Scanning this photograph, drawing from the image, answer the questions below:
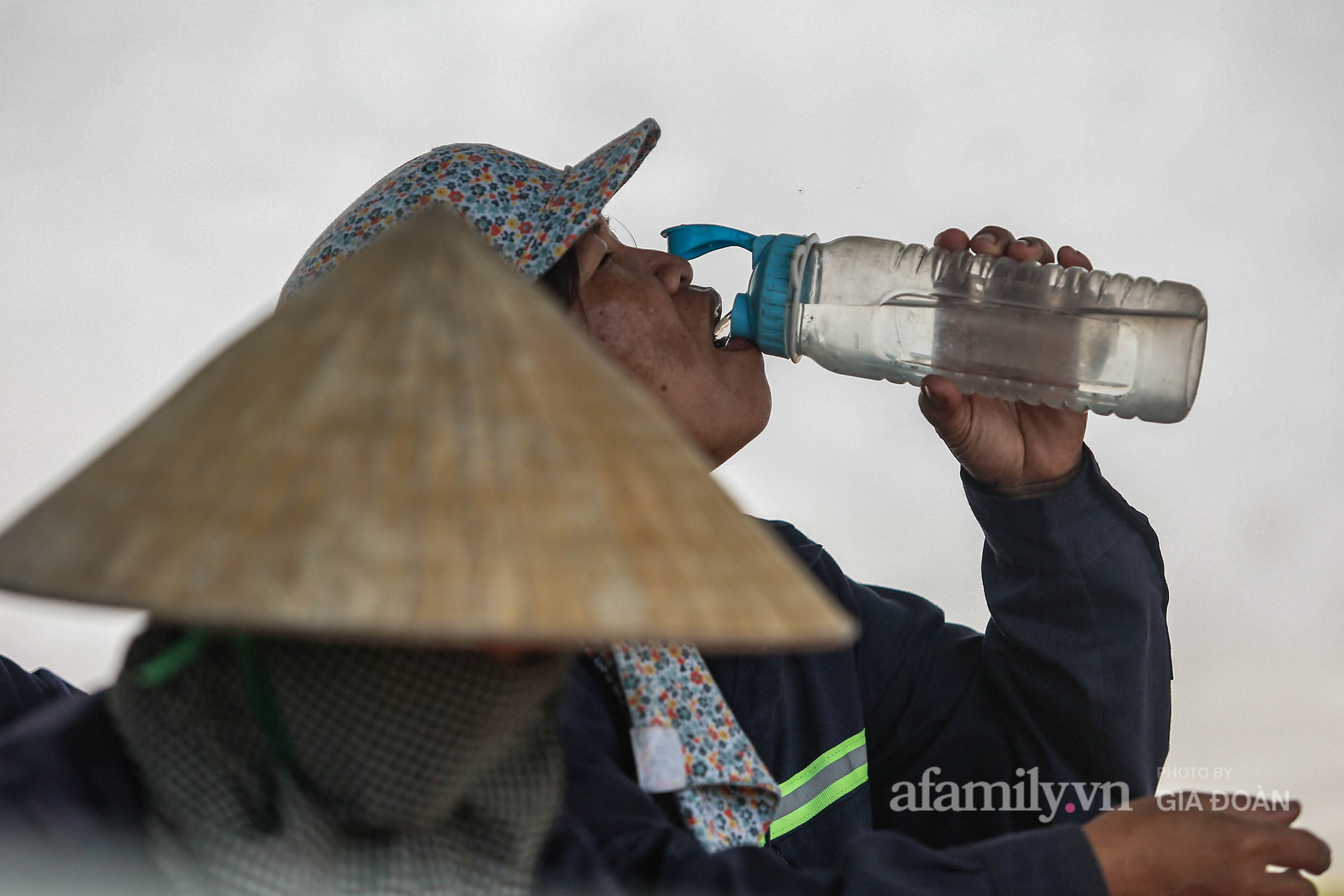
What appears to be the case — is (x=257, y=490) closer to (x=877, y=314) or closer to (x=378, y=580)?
(x=378, y=580)

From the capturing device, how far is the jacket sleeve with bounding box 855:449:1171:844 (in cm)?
124

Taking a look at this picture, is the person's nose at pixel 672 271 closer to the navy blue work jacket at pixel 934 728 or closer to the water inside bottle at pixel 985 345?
the water inside bottle at pixel 985 345

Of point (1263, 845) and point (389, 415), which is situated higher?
point (389, 415)

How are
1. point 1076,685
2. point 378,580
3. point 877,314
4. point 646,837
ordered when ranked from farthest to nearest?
point 877,314, point 1076,685, point 646,837, point 378,580

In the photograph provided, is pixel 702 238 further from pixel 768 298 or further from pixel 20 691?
pixel 20 691

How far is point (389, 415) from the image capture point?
464 mm

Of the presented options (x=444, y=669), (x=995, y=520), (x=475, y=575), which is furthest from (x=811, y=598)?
(x=995, y=520)

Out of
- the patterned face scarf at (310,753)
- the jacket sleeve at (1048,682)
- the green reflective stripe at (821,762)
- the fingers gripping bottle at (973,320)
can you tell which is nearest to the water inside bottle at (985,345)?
the fingers gripping bottle at (973,320)

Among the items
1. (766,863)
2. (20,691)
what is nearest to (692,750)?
(766,863)

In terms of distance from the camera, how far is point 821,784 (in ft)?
4.17

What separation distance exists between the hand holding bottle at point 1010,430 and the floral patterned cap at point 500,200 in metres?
0.38

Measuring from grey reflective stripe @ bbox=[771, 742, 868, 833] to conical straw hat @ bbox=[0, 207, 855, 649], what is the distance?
0.76 metres

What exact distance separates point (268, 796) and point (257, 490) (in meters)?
0.27

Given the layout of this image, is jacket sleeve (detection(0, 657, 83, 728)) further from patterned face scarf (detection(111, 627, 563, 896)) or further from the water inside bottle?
the water inside bottle
